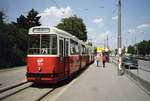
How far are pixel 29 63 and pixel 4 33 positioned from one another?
15.2m

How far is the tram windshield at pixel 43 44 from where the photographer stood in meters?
8.28

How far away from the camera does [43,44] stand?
8.34m

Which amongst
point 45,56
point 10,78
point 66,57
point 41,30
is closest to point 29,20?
point 10,78

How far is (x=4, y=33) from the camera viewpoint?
21562 millimetres

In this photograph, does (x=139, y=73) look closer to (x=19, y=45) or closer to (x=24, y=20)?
(x=19, y=45)

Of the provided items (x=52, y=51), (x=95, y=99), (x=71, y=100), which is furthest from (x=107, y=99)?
(x=52, y=51)

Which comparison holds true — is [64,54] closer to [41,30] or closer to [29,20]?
[41,30]

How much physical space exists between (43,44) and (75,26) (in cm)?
4660

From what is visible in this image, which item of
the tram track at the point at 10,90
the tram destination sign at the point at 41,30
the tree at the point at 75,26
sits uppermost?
the tree at the point at 75,26

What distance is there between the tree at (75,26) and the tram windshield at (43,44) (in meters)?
44.9

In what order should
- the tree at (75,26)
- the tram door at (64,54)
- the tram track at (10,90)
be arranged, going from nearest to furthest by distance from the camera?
1. the tram track at (10,90)
2. the tram door at (64,54)
3. the tree at (75,26)

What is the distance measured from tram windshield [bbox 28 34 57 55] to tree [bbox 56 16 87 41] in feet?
147

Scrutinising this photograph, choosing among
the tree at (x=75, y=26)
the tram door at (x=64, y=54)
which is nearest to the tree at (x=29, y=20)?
the tree at (x=75, y=26)

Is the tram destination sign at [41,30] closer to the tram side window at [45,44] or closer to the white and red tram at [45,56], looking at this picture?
the white and red tram at [45,56]
